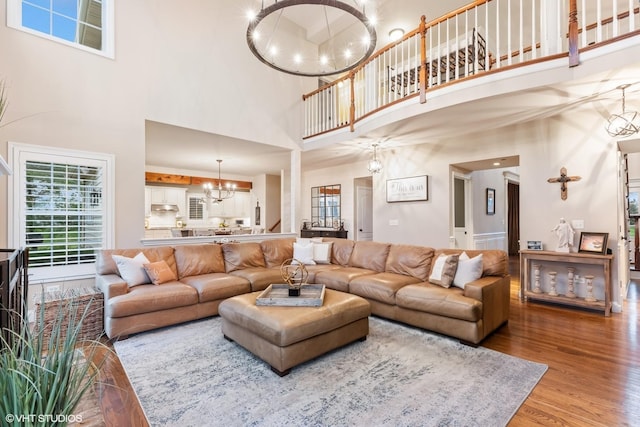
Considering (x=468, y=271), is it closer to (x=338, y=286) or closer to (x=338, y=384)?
(x=338, y=286)

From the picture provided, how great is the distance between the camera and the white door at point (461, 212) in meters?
6.00

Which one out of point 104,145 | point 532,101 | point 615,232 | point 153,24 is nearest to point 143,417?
point 104,145

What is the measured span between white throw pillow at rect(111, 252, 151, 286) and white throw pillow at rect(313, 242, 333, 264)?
2421 millimetres

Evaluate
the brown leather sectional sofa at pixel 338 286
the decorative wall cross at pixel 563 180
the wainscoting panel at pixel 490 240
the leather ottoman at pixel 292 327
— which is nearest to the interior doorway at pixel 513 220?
the wainscoting panel at pixel 490 240

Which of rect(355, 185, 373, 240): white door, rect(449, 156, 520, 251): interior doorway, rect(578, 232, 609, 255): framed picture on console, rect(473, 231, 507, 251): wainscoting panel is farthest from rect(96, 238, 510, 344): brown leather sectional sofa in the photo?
rect(473, 231, 507, 251): wainscoting panel

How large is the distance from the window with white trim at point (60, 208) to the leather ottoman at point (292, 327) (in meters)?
2.38

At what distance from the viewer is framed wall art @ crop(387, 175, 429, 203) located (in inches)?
235

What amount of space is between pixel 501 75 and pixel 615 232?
2.57 metres

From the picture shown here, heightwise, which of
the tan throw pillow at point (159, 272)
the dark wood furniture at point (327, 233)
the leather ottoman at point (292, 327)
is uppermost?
the dark wood furniture at point (327, 233)

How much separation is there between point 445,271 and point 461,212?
10.7 ft

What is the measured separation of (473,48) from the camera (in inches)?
151

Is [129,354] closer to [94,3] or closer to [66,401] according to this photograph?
[66,401]

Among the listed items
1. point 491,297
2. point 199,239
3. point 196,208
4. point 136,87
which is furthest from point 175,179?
point 491,297

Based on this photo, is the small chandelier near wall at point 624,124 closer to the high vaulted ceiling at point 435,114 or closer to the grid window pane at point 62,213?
the high vaulted ceiling at point 435,114
